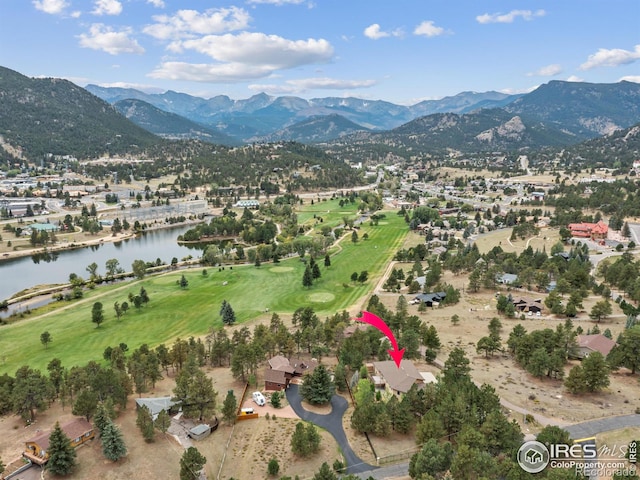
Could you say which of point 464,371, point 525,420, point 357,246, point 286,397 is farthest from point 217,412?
point 357,246

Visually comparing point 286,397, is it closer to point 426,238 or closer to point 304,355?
point 304,355

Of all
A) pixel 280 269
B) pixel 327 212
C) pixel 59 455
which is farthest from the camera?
pixel 327 212

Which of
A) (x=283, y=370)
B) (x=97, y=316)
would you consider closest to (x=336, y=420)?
(x=283, y=370)

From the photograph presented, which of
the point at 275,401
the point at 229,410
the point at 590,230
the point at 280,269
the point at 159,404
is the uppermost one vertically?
the point at 229,410

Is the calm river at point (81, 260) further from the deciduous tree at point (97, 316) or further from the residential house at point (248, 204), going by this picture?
the residential house at point (248, 204)

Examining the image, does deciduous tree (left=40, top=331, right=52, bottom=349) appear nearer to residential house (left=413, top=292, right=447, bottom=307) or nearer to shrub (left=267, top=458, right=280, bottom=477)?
shrub (left=267, top=458, right=280, bottom=477)

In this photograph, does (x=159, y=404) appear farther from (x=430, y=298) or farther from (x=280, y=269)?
(x=280, y=269)

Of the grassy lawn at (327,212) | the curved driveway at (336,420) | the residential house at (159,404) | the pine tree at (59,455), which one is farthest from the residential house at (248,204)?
the pine tree at (59,455)
